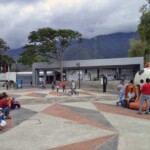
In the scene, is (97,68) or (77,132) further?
(97,68)

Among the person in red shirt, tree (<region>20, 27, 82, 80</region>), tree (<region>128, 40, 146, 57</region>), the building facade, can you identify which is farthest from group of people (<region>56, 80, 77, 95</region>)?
tree (<region>128, 40, 146, 57</region>)

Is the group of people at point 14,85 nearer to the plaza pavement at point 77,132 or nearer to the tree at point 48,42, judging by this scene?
the tree at point 48,42

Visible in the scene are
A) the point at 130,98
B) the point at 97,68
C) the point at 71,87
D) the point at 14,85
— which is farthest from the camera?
the point at 97,68

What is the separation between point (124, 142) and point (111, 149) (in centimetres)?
80

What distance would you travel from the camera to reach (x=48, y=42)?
168 feet

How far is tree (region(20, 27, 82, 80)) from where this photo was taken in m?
50.8

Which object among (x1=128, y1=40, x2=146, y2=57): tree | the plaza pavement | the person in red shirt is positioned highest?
(x1=128, y1=40, x2=146, y2=57): tree

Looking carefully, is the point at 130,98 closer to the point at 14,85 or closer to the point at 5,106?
the point at 5,106

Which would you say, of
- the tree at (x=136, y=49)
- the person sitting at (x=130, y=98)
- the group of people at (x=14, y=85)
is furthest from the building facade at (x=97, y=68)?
the person sitting at (x=130, y=98)

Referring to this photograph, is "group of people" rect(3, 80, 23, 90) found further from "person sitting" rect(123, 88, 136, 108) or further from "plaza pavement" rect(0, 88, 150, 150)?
"plaza pavement" rect(0, 88, 150, 150)

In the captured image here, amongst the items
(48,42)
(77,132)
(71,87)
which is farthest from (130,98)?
(48,42)

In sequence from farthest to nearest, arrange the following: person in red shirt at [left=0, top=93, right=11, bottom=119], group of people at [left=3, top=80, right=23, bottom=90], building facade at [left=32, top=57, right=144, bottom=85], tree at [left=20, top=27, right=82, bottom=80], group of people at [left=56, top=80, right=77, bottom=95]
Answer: tree at [left=20, top=27, right=82, bottom=80] < building facade at [left=32, top=57, right=144, bottom=85] < group of people at [left=3, top=80, right=23, bottom=90] < group of people at [left=56, top=80, right=77, bottom=95] < person in red shirt at [left=0, top=93, right=11, bottom=119]

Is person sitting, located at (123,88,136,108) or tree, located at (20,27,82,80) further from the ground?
tree, located at (20,27,82,80)

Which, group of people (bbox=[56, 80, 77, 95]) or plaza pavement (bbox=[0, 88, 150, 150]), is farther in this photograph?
group of people (bbox=[56, 80, 77, 95])
